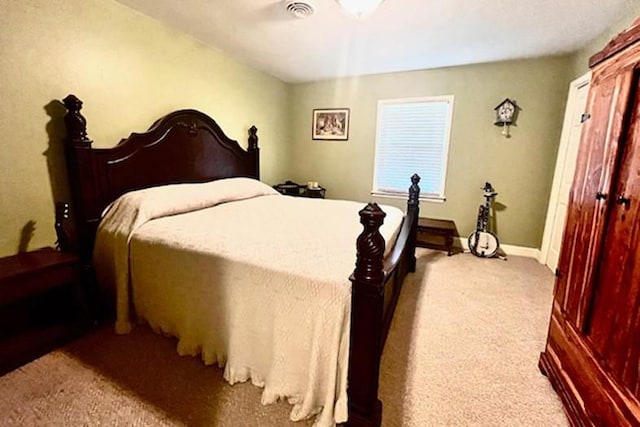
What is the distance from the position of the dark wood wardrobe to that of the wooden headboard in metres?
3.00

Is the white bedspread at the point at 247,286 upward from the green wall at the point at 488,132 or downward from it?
downward

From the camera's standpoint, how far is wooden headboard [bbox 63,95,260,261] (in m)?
2.02

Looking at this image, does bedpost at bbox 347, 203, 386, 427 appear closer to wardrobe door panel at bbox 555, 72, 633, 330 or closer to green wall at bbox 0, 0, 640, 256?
wardrobe door panel at bbox 555, 72, 633, 330

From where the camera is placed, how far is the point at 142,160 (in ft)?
8.10

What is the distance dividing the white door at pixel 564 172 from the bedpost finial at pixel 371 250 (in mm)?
2843

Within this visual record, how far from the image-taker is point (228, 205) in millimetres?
2688

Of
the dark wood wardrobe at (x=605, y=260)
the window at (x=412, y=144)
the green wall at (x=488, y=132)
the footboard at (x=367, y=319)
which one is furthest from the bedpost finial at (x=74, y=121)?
the window at (x=412, y=144)

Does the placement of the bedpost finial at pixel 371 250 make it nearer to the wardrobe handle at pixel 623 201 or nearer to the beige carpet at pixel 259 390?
the beige carpet at pixel 259 390

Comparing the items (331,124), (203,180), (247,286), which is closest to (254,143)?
(203,180)

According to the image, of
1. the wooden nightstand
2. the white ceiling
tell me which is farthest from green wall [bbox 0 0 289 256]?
the wooden nightstand

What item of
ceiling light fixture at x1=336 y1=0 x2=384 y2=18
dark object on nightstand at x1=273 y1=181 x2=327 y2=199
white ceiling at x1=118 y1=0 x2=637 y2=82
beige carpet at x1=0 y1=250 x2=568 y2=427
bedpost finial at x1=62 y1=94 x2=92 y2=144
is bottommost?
beige carpet at x1=0 y1=250 x2=568 y2=427

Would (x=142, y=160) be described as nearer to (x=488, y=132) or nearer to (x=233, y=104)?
(x=233, y=104)

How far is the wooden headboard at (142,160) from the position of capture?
202 centimetres

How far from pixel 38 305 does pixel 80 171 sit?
0.95 metres
